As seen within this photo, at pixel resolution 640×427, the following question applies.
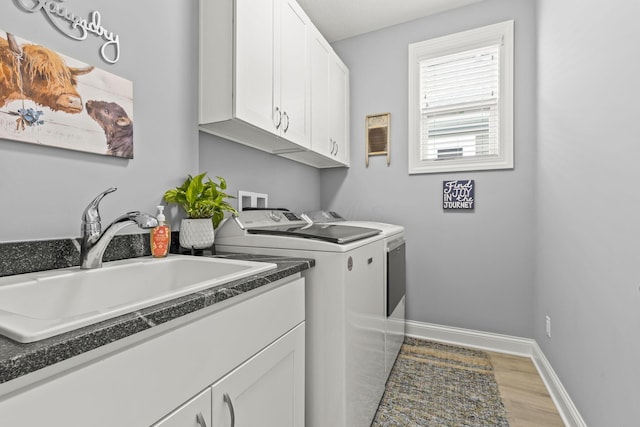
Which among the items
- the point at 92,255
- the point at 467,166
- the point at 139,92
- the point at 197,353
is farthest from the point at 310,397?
the point at 467,166

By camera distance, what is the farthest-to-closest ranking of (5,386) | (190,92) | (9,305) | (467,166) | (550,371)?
(467,166)
(550,371)
(190,92)
(9,305)
(5,386)

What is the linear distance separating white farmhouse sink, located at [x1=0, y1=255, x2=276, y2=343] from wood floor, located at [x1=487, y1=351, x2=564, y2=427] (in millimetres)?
1666

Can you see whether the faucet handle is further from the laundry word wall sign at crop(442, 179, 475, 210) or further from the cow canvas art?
the laundry word wall sign at crop(442, 179, 475, 210)

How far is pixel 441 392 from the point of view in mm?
1824

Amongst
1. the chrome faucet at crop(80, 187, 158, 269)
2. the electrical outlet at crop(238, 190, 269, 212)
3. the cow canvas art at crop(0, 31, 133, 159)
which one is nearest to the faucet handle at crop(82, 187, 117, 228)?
the chrome faucet at crop(80, 187, 158, 269)

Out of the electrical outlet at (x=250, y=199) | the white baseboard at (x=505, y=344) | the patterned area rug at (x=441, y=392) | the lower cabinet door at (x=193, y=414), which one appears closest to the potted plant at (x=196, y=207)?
the electrical outlet at (x=250, y=199)

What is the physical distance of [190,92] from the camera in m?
1.45

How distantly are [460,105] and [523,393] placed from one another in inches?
82.5

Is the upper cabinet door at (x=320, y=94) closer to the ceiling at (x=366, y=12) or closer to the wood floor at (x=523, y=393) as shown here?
the ceiling at (x=366, y=12)

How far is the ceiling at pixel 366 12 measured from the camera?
2395mm

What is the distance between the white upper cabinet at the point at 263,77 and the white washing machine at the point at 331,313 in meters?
0.53

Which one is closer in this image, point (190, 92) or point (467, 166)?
point (190, 92)

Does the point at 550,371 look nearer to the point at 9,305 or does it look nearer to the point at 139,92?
the point at 9,305

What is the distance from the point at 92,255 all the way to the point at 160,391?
0.59m
